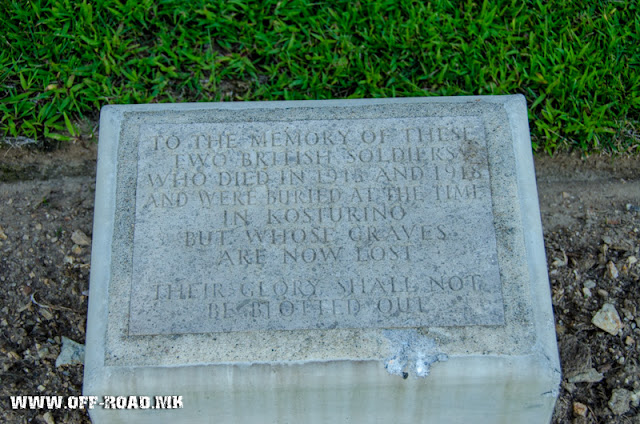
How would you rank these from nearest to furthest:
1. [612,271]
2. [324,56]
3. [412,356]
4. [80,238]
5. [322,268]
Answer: [412,356], [322,268], [612,271], [80,238], [324,56]

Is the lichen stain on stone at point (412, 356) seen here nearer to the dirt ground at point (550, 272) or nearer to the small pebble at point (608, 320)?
the dirt ground at point (550, 272)

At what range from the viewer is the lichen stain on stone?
2.13m

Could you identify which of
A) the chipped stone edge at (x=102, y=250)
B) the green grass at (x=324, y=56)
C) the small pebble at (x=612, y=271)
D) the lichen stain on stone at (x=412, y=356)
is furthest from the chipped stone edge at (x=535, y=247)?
the chipped stone edge at (x=102, y=250)

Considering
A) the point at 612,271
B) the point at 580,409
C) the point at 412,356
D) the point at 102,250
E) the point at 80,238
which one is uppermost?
the point at 80,238

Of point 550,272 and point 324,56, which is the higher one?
point 324,56

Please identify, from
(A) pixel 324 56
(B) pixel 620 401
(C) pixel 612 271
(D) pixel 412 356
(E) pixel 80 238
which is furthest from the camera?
(A) pixel 324 56

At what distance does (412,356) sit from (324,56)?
1.67 metres

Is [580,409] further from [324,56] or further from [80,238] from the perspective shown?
[80,238]

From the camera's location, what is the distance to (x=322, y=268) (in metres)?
2.26

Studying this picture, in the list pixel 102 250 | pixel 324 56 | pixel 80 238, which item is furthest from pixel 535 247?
pixel 80 238

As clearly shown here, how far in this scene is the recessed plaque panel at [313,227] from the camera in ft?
7.25

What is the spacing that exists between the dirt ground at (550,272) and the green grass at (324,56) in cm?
16

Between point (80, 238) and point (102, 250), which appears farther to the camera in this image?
point (80, 238)

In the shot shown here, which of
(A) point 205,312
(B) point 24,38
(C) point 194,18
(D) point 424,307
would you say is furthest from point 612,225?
(B) point 24,38
